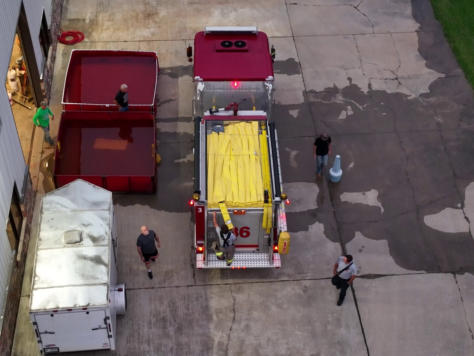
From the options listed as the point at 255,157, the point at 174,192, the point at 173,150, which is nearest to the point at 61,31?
the point at 173,150

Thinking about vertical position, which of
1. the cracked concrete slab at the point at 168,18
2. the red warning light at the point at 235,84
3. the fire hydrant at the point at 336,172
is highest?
the cracked concrete slab at the point at 168,18

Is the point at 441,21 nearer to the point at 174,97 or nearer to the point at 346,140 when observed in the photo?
the point at 346,140

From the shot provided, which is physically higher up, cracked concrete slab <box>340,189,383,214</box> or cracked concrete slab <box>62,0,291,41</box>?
cracked concrete slab <box>62,0,291,41</box>

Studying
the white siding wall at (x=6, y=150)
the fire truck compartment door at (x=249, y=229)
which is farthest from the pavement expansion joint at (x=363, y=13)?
the white siding wall at (x=6, y=150)

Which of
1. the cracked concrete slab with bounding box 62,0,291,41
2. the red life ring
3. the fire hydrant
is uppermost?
the cracked concrete slab with bounding box 62,0,291,41

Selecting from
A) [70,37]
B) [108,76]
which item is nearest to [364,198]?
[108,76]

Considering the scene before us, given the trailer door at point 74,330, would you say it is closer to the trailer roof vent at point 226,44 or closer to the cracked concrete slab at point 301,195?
the cracked concrete slab at point 301,195

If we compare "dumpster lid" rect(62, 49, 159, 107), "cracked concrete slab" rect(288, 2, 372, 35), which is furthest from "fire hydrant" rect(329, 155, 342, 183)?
"cracked concrete slab" rect(288, 2, 372, 35)

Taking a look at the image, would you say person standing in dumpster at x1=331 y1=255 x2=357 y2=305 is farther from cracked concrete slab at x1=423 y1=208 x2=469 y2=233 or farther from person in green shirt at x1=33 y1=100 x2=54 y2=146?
person in green shirt at x1=33 y1=100 x2=54 y2=146
